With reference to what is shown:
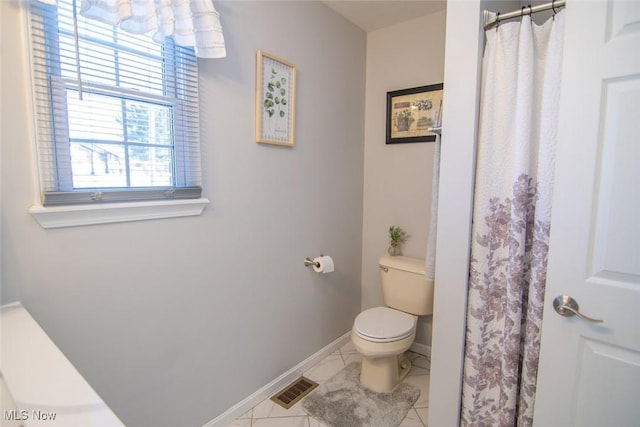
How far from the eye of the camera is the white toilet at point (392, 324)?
199 centimetres

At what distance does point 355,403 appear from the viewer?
2.00 meters

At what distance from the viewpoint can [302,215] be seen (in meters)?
2.20

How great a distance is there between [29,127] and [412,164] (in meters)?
2.18

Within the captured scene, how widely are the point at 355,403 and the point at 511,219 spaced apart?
142 cm

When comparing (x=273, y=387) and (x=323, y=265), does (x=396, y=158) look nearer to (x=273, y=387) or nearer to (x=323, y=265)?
(x=323, y=265)

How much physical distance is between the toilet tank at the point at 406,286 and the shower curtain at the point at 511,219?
28.9 inches

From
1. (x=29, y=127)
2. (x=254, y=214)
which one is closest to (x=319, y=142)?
(x=254, y=214)

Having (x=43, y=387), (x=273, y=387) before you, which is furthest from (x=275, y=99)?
(x=273, y=387)

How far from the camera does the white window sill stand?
3.81 ft

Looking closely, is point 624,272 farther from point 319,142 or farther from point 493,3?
point 319,142

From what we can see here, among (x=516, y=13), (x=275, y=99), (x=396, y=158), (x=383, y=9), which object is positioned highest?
(x=383, y=9)

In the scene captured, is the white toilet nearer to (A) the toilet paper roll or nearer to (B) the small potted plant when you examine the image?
(B) the small potted plant

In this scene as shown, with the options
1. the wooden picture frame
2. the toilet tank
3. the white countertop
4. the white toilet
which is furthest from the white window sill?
the toilet tank

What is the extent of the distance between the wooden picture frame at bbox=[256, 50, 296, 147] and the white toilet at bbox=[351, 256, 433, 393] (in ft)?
3.88
